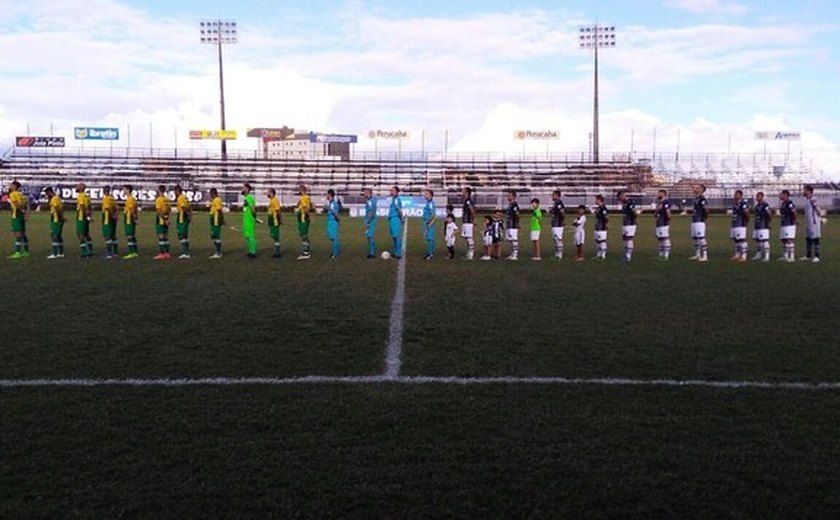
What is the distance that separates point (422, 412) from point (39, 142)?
67.6 meters

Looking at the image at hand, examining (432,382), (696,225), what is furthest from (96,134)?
(432,382)

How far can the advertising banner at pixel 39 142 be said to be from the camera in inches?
2480

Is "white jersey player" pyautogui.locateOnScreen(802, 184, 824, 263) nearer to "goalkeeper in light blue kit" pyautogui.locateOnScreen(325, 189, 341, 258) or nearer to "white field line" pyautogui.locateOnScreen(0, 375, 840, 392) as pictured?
"goalkeeper in light blue kit" pyautogui.locateOnScreen(325, 189, 341, 258)

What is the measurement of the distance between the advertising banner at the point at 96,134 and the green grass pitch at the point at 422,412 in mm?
61376

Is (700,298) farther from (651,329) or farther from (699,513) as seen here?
(699,513)

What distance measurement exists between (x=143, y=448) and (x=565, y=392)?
334cm

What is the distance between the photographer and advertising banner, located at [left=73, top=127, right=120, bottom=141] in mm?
67688

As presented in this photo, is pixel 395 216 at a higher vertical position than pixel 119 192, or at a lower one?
lower

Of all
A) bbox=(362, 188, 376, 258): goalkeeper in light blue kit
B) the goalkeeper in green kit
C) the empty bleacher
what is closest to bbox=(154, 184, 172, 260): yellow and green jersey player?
the goalkeeper in green kit

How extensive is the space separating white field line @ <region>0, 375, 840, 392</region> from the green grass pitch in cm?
14

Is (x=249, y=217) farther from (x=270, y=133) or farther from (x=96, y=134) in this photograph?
(x=270, y=133)

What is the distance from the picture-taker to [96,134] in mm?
67750

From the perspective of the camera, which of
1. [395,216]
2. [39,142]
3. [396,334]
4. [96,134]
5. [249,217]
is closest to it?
[396,334]

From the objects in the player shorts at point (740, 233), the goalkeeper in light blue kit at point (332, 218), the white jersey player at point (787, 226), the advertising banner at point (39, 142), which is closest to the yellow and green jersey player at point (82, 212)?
A: the goalkeeper in light blue kit at point (332, 218)
